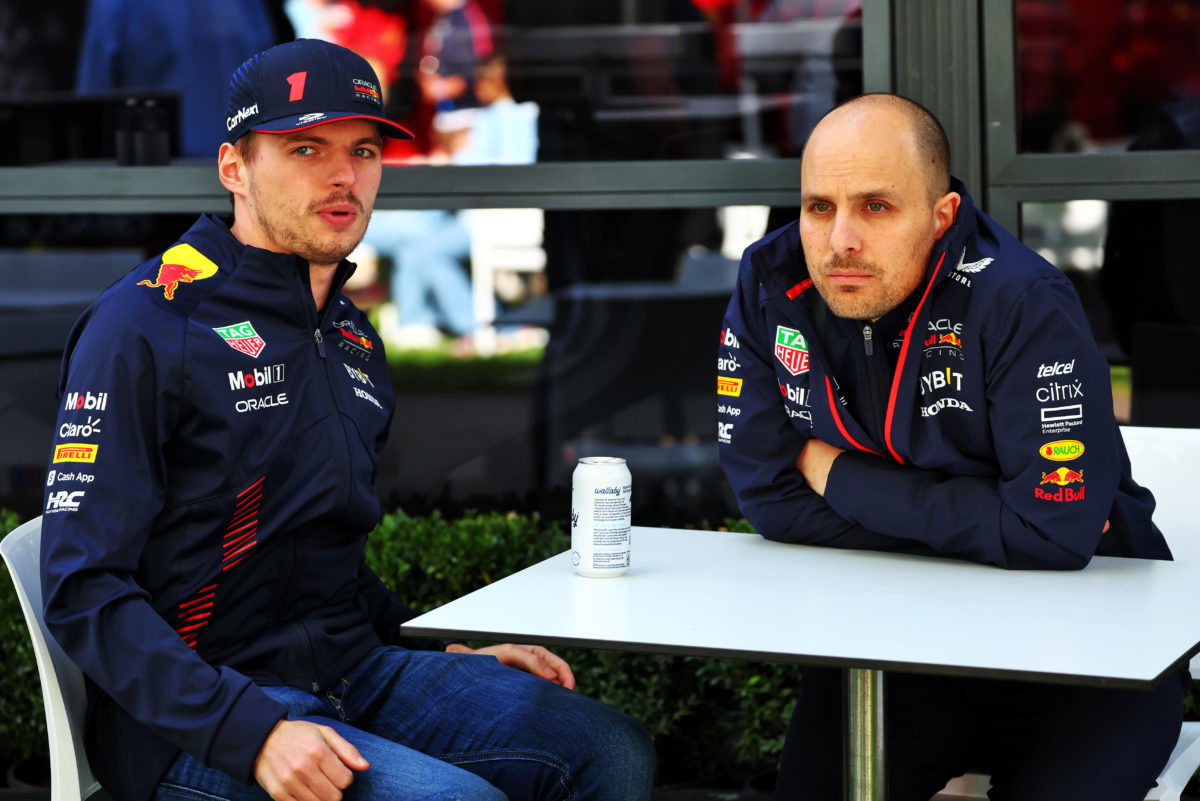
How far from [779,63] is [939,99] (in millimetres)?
846

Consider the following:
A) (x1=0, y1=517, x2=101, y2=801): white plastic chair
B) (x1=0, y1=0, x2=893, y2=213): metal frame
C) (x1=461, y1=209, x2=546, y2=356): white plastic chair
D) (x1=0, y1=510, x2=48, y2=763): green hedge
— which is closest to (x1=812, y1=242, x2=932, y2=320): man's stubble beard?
(x1=0, y1=0, x2=893, y2=213): metal frame

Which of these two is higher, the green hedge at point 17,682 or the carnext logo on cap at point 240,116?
the carnext logo on cap at point 240,116

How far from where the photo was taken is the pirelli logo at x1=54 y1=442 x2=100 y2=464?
7.17ft

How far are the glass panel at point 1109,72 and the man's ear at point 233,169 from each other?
231 centimetres

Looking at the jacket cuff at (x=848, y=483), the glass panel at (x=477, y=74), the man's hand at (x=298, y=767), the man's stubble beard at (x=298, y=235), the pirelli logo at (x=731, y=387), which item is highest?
the glass panel at (x=477, y=74)

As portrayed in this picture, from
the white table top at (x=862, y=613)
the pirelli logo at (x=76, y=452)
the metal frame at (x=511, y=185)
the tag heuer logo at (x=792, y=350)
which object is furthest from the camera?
the metal frame at (x=511, y=185)

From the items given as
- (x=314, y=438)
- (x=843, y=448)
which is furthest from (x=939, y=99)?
(x=314, y=438)

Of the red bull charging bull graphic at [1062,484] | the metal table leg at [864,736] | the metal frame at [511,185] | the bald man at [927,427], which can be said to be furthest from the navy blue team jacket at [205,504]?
the metal frame at [511,185]

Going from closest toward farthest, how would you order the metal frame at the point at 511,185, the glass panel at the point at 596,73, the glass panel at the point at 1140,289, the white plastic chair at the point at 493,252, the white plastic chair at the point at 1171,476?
1. the white plastic chair at the point at 1171,476
2. the metal frame at the point at 511,185
3. the glass panel at the point at 1140,289
4. the glass panel at the point at 596,73
5. the white plastic chair at the point at 493,252

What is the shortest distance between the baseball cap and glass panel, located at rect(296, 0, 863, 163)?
1.70 metres

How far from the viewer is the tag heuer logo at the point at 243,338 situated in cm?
238

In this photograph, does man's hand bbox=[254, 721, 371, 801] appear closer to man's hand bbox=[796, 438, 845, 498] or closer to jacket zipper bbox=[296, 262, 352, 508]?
jacket zipper bbox=[296, 262, 352, 508]

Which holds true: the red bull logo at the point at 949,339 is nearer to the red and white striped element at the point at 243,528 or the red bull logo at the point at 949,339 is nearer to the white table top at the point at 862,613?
the white table top at the point at 862,613

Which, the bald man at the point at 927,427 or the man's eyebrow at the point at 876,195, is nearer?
the bald man at the point at 927,427
